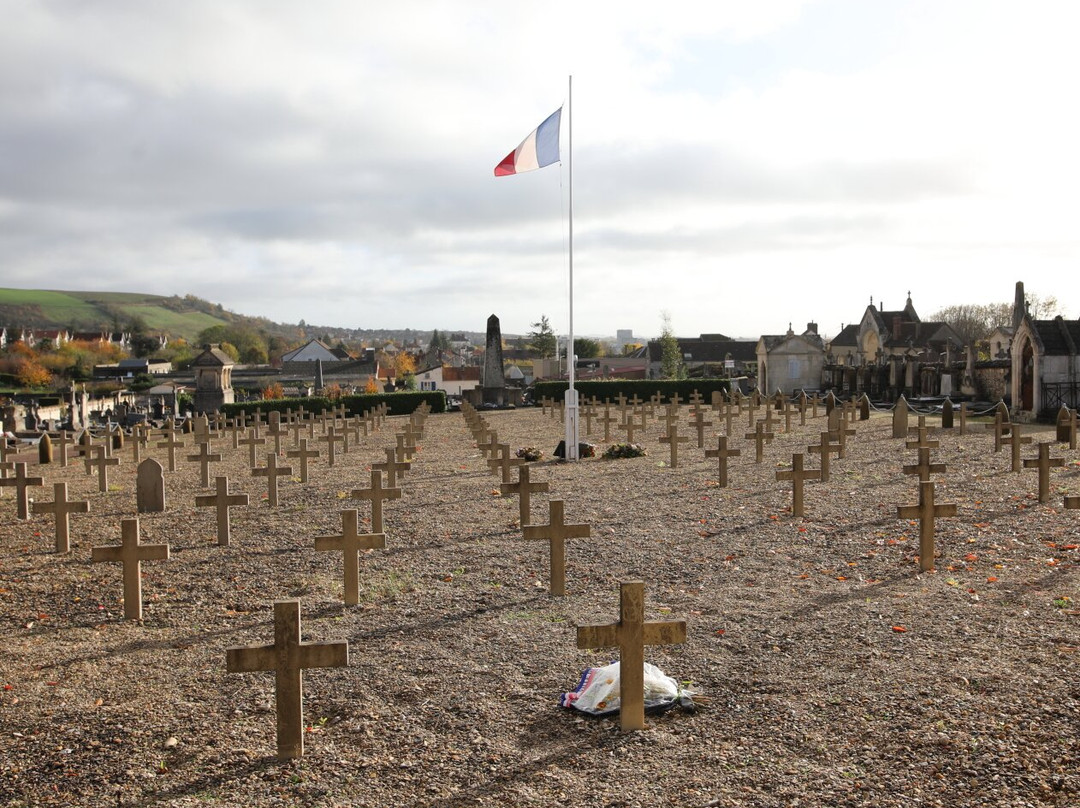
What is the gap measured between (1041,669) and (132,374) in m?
104

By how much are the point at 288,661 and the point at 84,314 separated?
198508mm

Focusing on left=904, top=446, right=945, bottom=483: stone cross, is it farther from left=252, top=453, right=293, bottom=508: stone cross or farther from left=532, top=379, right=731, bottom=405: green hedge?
left=532, top=379, right=731, bottom=405: green hedge

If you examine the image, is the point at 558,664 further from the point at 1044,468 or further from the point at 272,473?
the point at 272,473

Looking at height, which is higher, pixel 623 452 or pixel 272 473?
pixel 272 473

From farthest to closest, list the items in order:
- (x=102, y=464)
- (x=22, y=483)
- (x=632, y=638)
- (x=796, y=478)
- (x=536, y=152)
→ (x=536, y=152)
(x=102, y=464)
(x=22, y=483)
(x=796, y=478)
(x=632, y=638)

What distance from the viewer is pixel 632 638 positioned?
575 centimetres

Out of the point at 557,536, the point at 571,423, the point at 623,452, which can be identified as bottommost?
the point at 623,452

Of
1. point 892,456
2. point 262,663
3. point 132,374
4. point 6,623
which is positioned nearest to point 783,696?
point 262,663

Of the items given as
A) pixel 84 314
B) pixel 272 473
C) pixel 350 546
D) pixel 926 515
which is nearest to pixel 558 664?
pixel 350 546

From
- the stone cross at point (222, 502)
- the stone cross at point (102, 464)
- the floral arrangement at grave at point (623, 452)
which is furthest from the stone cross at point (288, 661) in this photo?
the floral arrangement at grave at point (623, 452)

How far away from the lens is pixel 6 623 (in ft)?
28.9

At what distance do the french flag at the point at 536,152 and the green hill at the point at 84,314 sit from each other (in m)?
148

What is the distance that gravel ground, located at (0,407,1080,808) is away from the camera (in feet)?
17.0

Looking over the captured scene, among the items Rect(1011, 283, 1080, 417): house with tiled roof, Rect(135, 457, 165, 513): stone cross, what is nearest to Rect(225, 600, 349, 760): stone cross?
Rect(135, 457, 165, 513): stone cross
